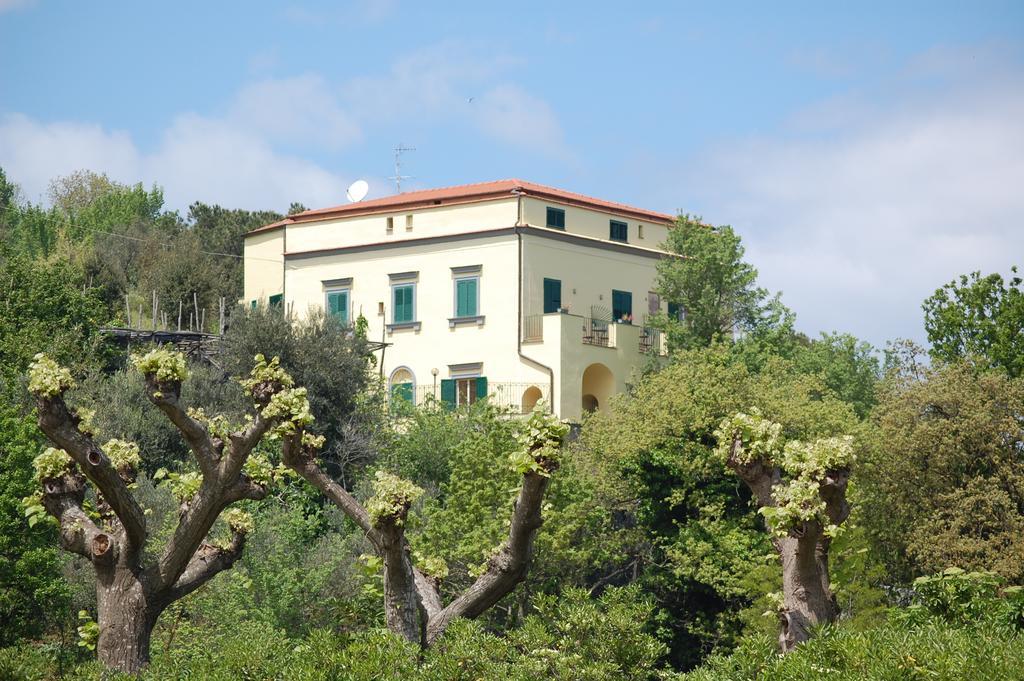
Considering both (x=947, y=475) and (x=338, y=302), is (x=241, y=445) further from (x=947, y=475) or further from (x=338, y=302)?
(x=338, y=302)

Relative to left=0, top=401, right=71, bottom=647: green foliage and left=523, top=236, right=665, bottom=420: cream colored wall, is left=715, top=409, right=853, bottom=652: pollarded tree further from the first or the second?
left=523, top=236, right=665, bottom=420: cream colored wall

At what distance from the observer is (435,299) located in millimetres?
53469

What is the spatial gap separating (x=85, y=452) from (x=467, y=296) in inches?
1339

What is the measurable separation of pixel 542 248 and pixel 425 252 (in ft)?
14.6

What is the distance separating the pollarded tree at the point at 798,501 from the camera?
55.6 feet

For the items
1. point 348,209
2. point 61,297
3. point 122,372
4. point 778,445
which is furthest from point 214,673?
point 348,209

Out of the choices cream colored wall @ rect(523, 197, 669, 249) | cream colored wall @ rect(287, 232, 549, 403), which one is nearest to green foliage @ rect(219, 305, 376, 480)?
cream colored wall @ rect(287, 232, 549, 403)

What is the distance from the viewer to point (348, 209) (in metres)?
56.0

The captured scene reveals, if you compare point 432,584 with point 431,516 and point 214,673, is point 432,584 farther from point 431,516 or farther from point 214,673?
point 431,516

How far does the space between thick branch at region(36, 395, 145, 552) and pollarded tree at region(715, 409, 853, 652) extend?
7820mm

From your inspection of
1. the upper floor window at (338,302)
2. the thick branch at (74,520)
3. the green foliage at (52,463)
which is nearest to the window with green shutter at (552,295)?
the upper floor window at (338,302)

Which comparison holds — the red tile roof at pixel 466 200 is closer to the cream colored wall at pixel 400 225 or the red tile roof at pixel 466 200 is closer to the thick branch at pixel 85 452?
the cream colored wall at pixel 400 225

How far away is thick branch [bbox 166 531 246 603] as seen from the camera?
21281mm

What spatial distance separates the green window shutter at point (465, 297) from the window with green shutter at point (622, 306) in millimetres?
5229
